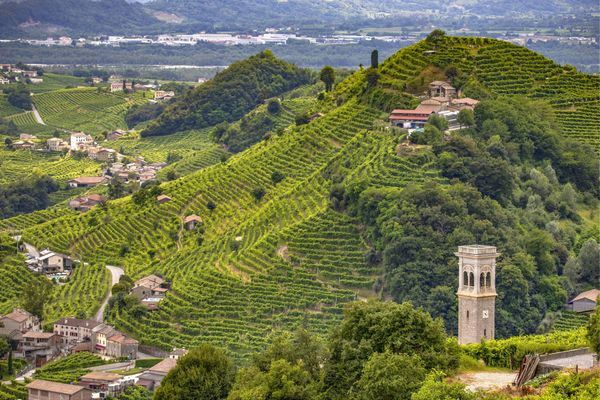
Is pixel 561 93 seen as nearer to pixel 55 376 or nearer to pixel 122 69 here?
pixel 55 376

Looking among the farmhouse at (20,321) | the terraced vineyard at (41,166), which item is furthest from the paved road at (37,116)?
the farmhouse at (20,321)

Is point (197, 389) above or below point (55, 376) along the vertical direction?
above

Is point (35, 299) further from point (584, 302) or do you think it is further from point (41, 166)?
point (41, 166)

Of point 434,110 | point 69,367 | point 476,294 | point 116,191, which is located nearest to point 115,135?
point 116,191

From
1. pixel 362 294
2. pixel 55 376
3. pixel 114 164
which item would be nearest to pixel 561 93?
pixel 362 294

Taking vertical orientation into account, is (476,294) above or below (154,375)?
above

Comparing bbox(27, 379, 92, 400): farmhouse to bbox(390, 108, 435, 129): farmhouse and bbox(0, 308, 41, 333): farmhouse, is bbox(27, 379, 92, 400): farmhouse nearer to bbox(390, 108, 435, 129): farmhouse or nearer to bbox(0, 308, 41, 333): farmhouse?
bbox(0, 308, 41, 333): farmhouse

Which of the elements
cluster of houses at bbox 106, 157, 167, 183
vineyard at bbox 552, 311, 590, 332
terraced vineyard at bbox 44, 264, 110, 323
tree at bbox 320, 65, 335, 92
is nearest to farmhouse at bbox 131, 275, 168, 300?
terraced vineyard at bbox 44, 264, 110, 323
